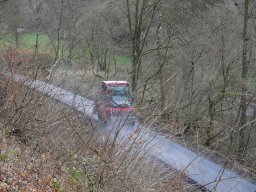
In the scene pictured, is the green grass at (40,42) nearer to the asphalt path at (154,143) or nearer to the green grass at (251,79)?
the asphalt path at (154,143)

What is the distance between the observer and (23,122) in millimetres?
9461

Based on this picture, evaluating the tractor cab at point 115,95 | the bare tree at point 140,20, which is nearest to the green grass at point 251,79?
the bare tree at point 140,20

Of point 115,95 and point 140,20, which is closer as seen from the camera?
point 115,95

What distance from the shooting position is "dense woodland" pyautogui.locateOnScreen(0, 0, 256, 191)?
9016mm

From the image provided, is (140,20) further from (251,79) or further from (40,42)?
(40,42)

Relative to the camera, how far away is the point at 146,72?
1101 inches

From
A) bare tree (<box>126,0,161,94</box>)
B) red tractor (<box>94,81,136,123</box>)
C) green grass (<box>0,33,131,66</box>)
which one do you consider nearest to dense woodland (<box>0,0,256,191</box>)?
bare tree (<box>126,0,161,94</box>)

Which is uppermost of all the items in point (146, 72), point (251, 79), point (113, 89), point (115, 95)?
point (113, 89)

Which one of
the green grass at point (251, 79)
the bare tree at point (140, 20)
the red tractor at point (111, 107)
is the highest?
the red tractor at point (111, 107)

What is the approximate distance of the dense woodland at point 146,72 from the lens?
9016 millimetres

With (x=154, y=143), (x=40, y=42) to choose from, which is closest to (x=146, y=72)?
(x=40, y=42)

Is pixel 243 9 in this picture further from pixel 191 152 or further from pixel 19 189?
pixel 19 189

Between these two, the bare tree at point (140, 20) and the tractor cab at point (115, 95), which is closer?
the tractor cab at point (115, 95)

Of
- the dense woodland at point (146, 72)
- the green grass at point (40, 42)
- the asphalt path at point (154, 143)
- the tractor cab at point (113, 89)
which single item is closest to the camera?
the asphalt path at point (154, 143)
